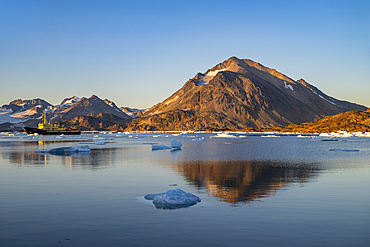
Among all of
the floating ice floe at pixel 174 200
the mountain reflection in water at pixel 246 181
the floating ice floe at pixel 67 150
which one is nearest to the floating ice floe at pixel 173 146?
the floating ice floe at pixel 67 150

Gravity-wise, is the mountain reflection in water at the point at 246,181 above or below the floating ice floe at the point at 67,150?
below

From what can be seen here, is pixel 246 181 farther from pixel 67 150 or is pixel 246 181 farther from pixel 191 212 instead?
pixel 67 150

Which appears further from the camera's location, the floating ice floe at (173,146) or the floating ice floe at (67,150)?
the floating ice floe at (173,146)

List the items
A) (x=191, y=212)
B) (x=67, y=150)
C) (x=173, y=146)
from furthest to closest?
(x=173, y=146)
(x=67, y=150)
(x=191, y=212)

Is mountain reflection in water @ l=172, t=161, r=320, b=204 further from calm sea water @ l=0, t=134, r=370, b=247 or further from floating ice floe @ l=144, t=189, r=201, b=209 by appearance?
floating ice floe @ l=144, t=189, r=201, b=209

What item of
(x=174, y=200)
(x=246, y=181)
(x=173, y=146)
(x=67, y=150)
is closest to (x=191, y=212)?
(x=174, y=200)

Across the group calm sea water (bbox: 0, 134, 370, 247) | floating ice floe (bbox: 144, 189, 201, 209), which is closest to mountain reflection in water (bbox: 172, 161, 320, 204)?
calm sea water (bbox: 0, 134, 370, 247)

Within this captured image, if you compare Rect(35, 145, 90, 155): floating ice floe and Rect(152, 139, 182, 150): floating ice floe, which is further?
Rect(152, 139, 182, 150): floating ice floe

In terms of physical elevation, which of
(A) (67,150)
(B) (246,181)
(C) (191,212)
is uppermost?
(A) (67,150)

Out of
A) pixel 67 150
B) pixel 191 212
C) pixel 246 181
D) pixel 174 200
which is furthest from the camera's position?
pixel 67 150

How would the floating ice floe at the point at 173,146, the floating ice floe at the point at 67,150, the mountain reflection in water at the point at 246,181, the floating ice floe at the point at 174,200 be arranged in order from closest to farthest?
the floating ice floe at the point at 174,200 < the mountain reflection in water at the point at 246,181 < the floating ice floe at the point at 67,150 < the floating ice floe at the point at 173,146

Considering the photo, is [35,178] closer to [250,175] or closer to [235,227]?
[250,175]

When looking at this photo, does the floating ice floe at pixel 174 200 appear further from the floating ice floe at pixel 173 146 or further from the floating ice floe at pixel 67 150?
the floating ice floe at pixel 173 146

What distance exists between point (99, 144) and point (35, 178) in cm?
6067
